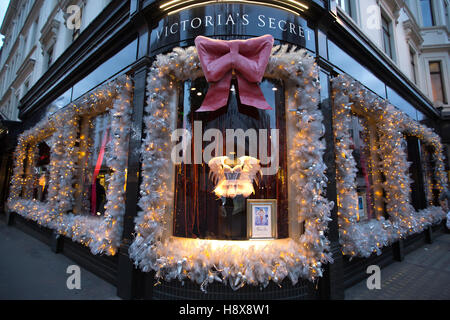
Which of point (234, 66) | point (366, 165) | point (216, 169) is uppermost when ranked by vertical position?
point (234, 66)

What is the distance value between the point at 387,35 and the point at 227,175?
31.5 feet

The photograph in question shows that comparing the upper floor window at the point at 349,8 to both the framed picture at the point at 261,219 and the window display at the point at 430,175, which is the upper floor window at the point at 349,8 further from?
the framed picture at the point at 261,219

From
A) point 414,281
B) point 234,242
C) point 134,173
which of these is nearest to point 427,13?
point 414,281

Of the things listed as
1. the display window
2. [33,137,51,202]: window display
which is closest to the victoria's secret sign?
the display window

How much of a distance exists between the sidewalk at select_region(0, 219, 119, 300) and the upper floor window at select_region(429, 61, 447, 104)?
55.0 feet

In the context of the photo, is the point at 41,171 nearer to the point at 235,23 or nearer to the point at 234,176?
the point at 234,176

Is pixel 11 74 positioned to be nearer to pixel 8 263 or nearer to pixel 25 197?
pixel 25 197

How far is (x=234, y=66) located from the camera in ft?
12.4

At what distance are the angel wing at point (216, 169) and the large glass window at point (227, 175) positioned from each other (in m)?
0.02

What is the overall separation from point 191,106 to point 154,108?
67cm

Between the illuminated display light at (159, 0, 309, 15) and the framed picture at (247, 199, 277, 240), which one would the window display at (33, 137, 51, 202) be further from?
the framed picture at (247, 199, 277, 240)

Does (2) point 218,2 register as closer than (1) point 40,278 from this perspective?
Yes

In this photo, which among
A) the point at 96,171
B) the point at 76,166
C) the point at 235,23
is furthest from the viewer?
the point at 76,166

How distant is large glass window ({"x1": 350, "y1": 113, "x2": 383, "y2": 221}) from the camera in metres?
5.70
